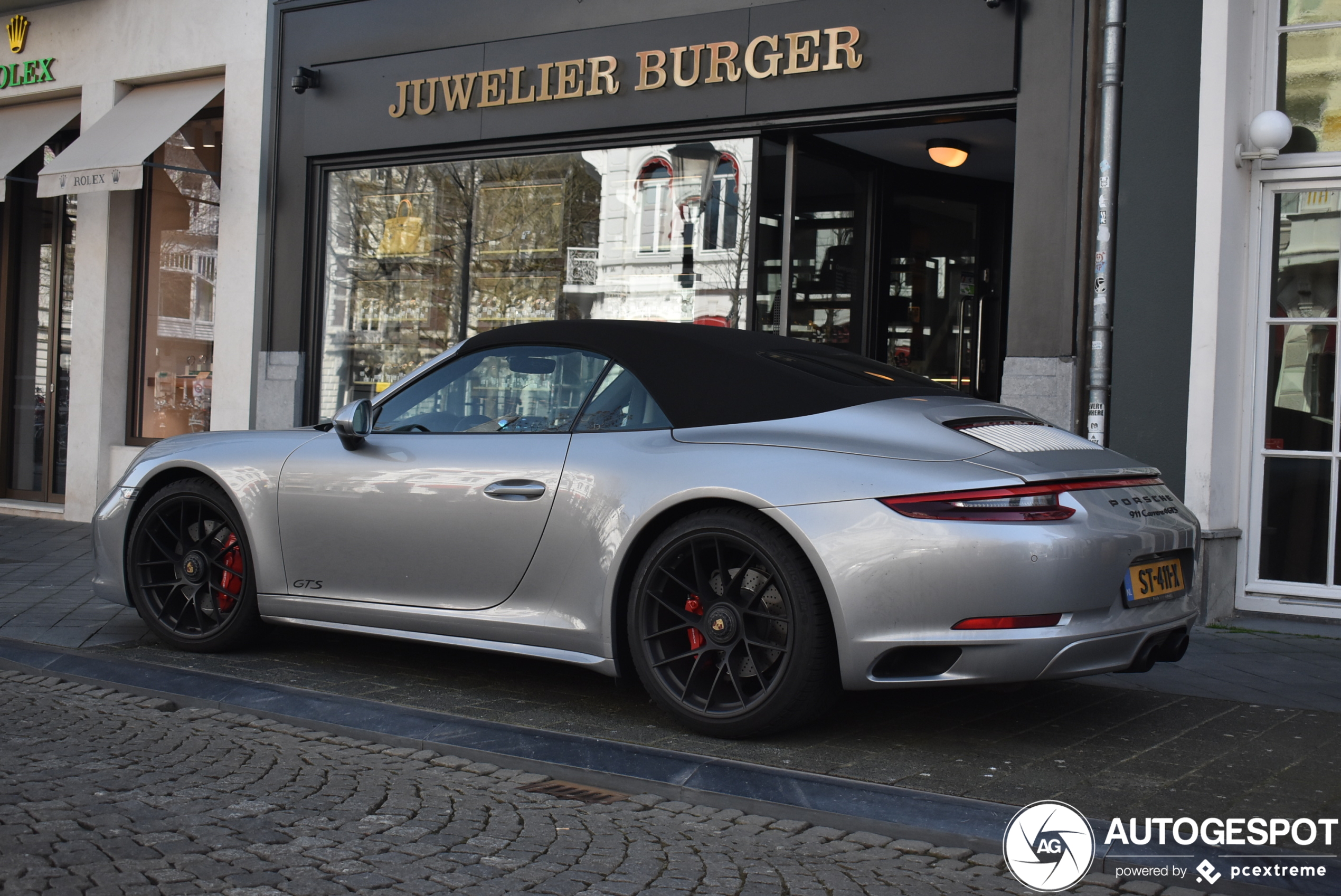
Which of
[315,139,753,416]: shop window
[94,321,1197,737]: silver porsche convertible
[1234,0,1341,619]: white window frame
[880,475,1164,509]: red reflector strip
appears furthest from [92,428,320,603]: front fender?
[1234,0,1341,619]: white window frame

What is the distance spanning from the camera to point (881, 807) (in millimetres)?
3336

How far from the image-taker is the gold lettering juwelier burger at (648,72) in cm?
805

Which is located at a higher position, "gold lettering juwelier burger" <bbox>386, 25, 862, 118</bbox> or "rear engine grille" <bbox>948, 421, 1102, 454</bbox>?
"gold lettering juwelier burger" <bbox>386, 25, 862, 118</bbox>

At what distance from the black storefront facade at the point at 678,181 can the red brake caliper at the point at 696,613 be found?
388 cm

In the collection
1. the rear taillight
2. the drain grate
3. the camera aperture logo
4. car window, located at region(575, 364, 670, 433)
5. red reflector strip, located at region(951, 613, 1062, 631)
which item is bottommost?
the drain grate

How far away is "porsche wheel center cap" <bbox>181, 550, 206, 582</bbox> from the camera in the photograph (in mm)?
5234

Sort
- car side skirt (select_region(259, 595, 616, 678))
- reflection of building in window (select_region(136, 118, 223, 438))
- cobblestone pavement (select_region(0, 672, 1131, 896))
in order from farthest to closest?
reflection of building in window (select_region(136, 118, 223, 438))
car side skirt (select_region(259, 595, 616, 678))
cobblestone pavement (select_region(0, 672, 1131, 896))

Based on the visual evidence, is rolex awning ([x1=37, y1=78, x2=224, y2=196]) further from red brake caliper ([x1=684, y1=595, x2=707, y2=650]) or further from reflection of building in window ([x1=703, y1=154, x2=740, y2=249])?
red brake caliper ([x1=684, y1=595, x2=707, y2=650])

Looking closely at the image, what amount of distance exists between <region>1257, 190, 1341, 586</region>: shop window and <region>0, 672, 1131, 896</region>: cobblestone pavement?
4663 millimetres

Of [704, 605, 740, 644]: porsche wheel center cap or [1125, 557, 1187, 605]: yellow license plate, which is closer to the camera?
[1125, 557, 1187, 605]: yellow license plate

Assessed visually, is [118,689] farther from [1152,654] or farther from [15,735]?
[1152,654]

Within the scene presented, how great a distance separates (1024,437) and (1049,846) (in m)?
1.39

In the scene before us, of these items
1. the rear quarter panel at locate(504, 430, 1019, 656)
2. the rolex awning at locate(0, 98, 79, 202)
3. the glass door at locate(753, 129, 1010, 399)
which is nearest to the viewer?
the rear quarter panel at locate(504, 430, 1019, 656)

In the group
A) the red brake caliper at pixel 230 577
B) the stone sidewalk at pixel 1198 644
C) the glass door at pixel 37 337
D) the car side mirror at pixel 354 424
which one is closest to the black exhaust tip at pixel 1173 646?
the stone sidewalk at pixel 1198 644
